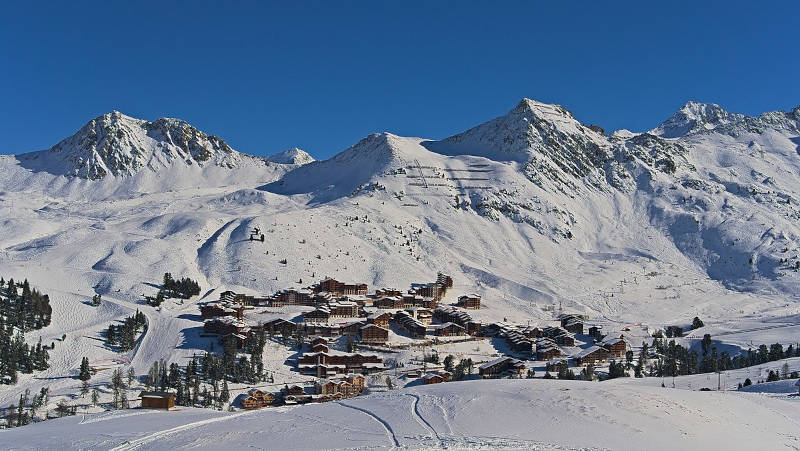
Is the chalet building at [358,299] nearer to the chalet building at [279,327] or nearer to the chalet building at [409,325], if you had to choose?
the chalet building at [409,325]

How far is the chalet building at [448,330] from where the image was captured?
9275 cm

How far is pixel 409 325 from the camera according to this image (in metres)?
93.4

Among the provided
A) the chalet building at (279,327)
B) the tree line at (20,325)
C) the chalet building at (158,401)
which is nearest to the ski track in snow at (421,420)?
the chalet building at (158,401)

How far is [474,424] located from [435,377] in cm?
3584

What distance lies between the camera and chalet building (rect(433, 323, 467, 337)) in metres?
92.8

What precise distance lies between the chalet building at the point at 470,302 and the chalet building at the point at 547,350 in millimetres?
23751

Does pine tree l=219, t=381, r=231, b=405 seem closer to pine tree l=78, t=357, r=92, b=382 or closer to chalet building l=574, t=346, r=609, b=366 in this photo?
pine tree l=78, t=357, r=92, b=382

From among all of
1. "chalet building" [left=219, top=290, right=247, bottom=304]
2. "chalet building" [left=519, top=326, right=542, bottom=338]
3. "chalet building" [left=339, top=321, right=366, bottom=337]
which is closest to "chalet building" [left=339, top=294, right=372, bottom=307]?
"chalet building" [left=339, top=321, right=366, bottom=337]

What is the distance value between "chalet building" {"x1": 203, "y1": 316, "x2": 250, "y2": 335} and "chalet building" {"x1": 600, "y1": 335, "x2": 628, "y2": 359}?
143 ft

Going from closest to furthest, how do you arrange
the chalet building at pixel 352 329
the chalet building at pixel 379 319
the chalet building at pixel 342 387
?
1. the chalet building at pixel 342 387
2. the chalet building at pixel 352 329
3. the chalet building at pixel 379 319

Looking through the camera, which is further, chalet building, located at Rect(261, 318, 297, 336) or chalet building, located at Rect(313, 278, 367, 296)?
chalet building, located at Rect(313, 278, 367, 296)

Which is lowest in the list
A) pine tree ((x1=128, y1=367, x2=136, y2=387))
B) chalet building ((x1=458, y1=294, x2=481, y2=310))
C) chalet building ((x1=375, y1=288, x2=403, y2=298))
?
pine tree ((x1=128, y1=367, x2=136, y2=387))

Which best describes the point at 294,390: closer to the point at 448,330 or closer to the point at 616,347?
the point at 448,330

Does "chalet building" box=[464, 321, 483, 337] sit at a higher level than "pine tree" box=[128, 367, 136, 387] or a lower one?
higher
